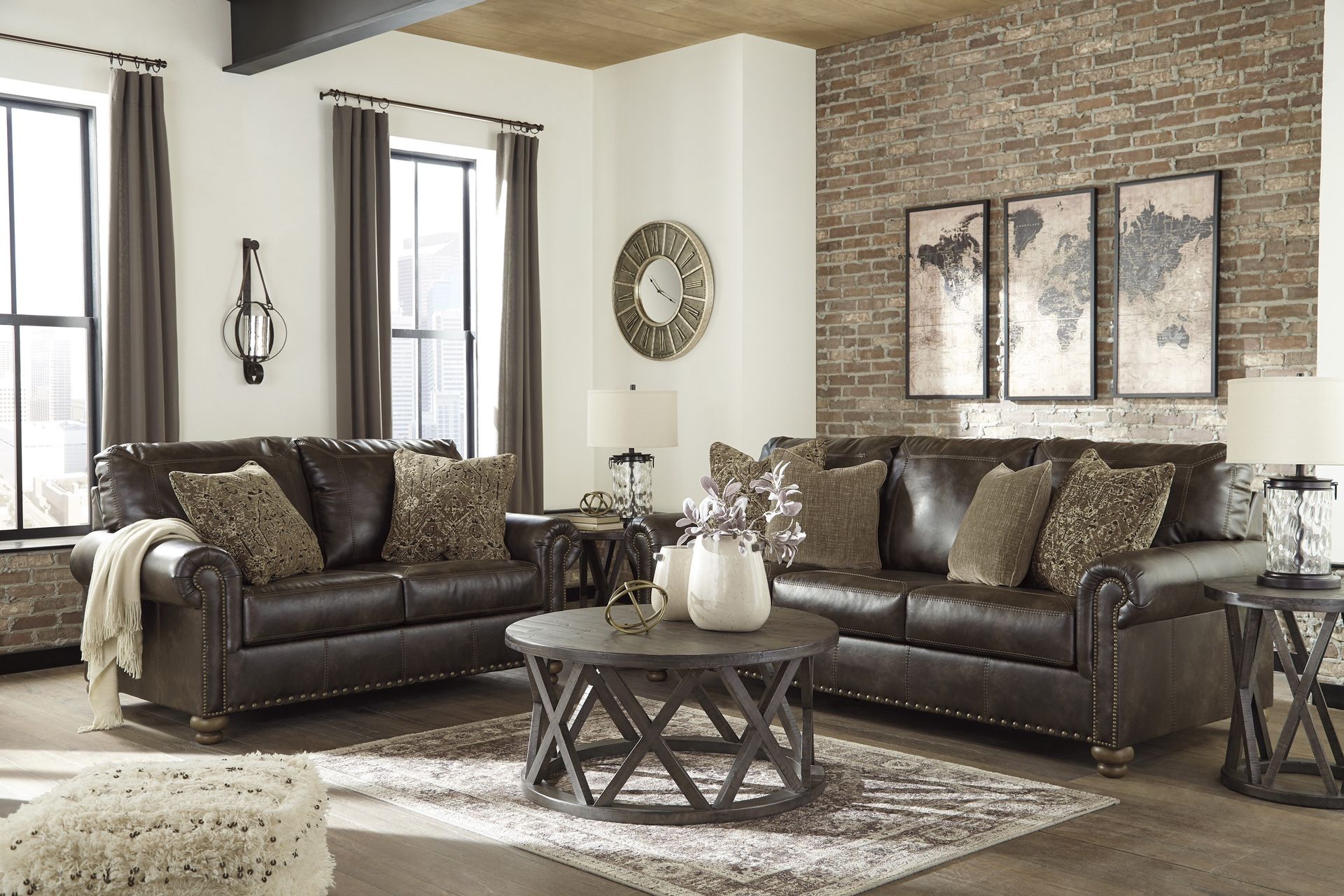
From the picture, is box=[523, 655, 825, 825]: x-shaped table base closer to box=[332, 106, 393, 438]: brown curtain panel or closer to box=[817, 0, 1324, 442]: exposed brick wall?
box=[817, 0, 1324, 442]: exposed brick wall

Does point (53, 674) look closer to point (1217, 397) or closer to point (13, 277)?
point (13, 277)

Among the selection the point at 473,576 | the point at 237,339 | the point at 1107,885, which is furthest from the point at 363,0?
the point at 1107,885

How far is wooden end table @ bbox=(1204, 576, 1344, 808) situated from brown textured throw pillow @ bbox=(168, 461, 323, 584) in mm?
3155

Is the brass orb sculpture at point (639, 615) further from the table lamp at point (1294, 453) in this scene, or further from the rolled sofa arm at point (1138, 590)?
the table lamp at point (1294, 453)

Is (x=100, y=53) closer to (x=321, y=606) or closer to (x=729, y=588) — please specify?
(x=321, y=606)

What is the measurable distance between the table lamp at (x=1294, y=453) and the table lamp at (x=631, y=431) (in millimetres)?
2804

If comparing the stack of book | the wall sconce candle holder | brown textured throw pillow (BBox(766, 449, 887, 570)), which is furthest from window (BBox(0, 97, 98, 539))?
brown textured throw pillow (BBox(766, 449, 887, 570))

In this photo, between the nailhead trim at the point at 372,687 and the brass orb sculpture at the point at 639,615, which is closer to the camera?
the brass orb sculpture at the point at 639,615

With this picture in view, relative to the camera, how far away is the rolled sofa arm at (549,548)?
5352 mm

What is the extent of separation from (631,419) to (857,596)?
183 centimetres

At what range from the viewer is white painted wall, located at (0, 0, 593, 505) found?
570 centimetres

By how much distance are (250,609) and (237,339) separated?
206 cm

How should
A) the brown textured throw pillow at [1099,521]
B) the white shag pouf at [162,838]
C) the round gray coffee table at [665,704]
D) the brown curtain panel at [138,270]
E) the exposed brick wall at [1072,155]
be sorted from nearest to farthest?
the white shag pouf at [162,838], the round gray coffee table at [665,704], the brown textured throw pillow at [1099,521], the exposed brick wall at [1072,155], the brown curtain panel at [138,270]

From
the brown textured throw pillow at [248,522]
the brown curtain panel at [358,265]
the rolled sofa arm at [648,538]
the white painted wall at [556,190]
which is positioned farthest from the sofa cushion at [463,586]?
the white painted wall at [556,190]
